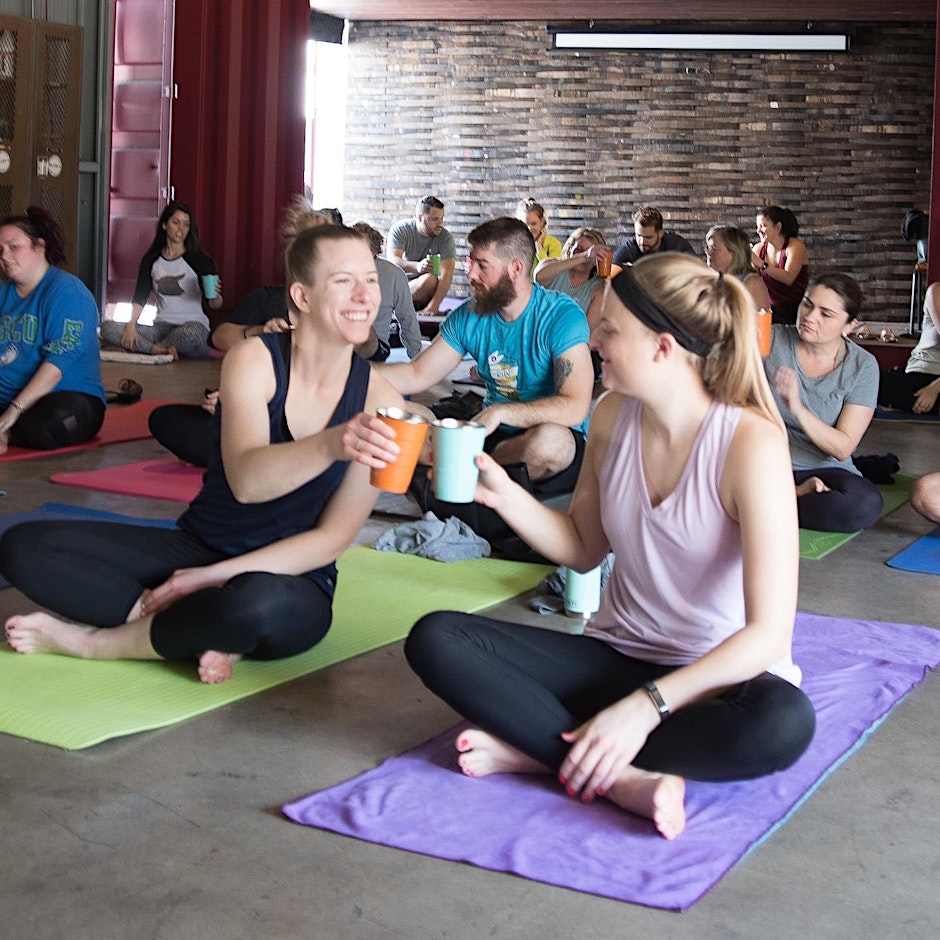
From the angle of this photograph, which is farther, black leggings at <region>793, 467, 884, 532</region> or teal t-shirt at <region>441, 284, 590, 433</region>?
black leggings at <region>793, 467, 884, 532</region>

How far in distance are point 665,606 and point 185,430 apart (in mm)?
3165

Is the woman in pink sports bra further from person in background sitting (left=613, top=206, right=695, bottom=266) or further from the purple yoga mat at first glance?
person in background sitting (left=613, top=206, right=695, bottom=266)

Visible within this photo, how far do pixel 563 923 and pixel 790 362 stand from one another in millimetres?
3082

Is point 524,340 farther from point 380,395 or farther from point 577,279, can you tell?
point 577,279

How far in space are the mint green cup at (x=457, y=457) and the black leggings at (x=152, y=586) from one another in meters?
0.61

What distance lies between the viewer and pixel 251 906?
187cm

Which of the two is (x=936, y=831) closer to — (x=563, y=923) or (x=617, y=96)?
(x=563, y=923)

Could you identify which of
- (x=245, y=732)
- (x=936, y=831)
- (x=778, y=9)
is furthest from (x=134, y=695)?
(x=778, y=9)

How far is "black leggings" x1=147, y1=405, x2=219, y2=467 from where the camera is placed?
16.7 feet

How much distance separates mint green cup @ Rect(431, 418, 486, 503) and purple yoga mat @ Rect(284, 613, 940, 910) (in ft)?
1.62

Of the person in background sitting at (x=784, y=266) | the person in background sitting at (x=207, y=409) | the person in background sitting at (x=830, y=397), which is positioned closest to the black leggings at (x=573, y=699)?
the person in background sitting at (x=830, y=397)

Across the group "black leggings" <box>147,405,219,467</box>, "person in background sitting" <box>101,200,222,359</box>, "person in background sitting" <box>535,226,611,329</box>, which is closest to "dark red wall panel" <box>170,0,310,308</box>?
"person in background sitting" <box>101,200,222,359</box>

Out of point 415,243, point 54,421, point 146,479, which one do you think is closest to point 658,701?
point 146,479

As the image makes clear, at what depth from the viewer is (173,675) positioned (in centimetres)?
282
